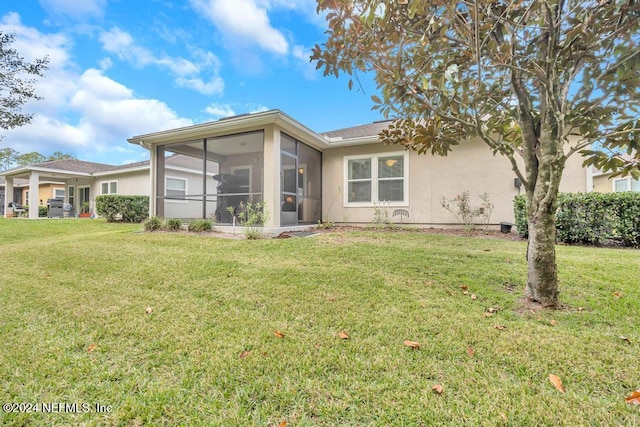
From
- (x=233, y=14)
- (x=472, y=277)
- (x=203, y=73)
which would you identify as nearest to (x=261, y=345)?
(x=472, y=277)

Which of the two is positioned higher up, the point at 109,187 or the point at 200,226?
the point at 109,187

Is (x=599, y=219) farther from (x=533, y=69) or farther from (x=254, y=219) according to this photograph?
(x=254, y=219)

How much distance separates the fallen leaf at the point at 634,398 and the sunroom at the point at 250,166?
664cm

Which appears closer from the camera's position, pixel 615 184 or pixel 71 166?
pixel 615 184

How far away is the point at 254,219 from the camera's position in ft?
23.4

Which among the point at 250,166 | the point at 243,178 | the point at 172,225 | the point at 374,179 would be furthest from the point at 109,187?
the point at 374,179

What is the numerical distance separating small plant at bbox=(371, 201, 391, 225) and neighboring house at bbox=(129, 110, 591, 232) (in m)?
0.09

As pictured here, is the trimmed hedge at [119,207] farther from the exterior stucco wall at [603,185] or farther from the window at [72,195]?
the exterior stucco wall at [603,185]

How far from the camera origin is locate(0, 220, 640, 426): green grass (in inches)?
59.7

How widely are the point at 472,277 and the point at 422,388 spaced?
2.61 metres

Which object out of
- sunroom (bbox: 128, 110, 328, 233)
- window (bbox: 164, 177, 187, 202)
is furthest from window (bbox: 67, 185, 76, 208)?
sunroom (bbox: 128, 110, 328, 233)

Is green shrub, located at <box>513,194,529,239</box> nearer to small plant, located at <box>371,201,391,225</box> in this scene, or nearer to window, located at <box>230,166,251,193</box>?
small plant, located at <box>371,201,391,225</box>

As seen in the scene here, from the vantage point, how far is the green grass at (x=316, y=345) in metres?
1.52

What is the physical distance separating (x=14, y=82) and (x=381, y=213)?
42.4 ft
